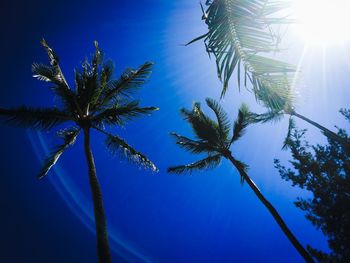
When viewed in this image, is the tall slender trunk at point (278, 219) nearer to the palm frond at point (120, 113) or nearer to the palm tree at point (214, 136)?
the palm tree at point (214, 136)

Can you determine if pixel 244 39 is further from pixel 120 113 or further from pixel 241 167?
pixel 241 167

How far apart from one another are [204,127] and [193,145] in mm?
1224

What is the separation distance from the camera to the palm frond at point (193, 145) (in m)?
17.3

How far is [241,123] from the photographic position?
1728 cm

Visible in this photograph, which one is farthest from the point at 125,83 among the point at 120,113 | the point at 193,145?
the point at 193,145

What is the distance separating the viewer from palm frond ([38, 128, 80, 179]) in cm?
1105

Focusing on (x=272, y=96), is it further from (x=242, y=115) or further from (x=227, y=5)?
(x=242, y=115)

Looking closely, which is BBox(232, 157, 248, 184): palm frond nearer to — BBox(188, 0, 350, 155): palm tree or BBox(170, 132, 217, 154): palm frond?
BBox(170, 132, 217, 154): palm frond

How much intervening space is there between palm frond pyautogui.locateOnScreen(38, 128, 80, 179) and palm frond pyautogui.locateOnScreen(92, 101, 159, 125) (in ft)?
3.33

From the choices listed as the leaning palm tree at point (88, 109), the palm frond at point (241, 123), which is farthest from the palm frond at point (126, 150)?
the palm frond at point (241, 123)

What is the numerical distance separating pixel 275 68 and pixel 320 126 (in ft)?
44.9

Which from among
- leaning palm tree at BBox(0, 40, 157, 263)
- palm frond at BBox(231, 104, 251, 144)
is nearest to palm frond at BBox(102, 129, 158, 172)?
leaning palm tree at BBox(0, 40, 157, 263)

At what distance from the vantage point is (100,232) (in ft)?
29.3

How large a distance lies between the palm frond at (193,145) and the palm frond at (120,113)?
5.55 metres
